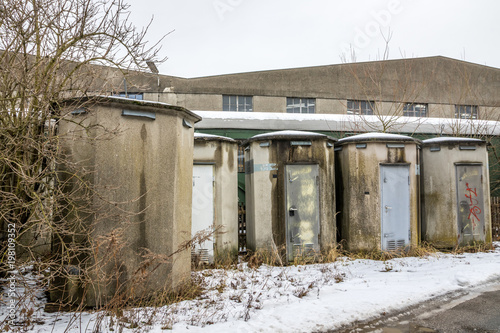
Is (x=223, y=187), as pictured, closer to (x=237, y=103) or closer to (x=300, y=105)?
(x=237, y=103)

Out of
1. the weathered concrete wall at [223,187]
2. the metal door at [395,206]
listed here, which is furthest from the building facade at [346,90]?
the metal door at [395,206]

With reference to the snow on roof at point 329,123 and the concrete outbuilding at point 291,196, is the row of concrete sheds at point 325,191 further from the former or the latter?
the snow on roof at point 329,123

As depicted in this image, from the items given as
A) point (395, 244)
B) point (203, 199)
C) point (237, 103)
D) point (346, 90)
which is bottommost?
point (395, 244)

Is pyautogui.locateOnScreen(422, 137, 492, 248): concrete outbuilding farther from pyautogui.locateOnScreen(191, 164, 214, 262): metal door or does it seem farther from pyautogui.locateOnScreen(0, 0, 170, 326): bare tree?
pyautogui.locateOnScreen(0, 0, 170, 326): bare tree

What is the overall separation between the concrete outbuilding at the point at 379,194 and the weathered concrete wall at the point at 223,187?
284 cm

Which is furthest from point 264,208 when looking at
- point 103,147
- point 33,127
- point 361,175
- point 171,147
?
point 33,127

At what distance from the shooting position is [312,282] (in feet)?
21.9

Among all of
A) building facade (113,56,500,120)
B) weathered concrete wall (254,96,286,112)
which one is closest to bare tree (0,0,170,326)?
building facade (113,56,500,120)

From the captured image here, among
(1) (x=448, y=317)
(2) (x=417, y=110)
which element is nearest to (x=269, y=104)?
(2) (x=417, y=110)

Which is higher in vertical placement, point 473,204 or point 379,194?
point 379,194

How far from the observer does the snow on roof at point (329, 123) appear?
41.9ft

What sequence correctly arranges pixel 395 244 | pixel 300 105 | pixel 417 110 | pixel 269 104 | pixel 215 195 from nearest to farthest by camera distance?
1. pixel 215 195
2. pixel 395 244
3. pixel 269 104
4. pixel 300 105
5. pixel 417 110

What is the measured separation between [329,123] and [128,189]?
9.94 metres

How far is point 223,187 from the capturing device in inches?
354
